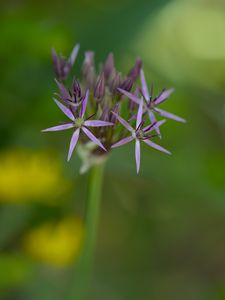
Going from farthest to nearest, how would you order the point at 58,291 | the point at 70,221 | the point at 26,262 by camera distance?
1. the point at 70,221
2. the point at 58,291
3. the point at 26,262

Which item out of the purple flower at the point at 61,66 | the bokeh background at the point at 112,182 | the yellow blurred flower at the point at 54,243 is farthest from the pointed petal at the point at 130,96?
the yellow blurred flower at the point at 54,243

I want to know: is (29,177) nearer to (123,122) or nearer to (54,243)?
(54,243)

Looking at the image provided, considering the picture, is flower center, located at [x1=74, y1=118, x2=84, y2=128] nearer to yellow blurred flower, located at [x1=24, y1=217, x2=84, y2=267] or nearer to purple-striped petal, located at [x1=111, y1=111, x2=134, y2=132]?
purple-striped petal, located at [x1=111, y1=111, x2=134, y2=132]

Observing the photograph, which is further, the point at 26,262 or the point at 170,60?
the point at 170,60

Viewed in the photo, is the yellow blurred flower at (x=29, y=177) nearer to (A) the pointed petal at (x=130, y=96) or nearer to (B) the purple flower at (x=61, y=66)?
(B) the purple flower at (x=61, y=66)

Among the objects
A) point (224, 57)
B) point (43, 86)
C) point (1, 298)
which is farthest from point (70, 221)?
→ point (224, 57)

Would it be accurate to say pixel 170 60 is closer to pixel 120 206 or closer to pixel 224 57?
pixel 224 57

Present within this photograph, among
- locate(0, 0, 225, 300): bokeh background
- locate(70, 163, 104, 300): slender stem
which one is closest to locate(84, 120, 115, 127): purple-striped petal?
locate(70, 163, 104, 300): slender stem
